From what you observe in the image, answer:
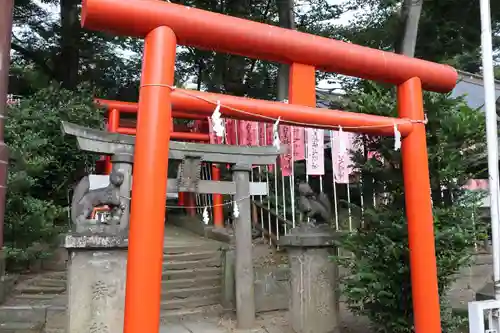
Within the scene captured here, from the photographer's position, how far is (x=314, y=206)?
6.32 metres

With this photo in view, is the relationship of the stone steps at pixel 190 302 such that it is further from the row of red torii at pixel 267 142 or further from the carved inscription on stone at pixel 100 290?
the carved inscription on stone at pixel 100 290

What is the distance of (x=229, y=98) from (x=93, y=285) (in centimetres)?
282

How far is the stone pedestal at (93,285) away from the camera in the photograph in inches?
199

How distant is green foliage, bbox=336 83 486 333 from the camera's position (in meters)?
5.00

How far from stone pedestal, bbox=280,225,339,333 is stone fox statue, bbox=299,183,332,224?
0.14 meters

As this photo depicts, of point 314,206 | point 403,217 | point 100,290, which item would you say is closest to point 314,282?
point 314,206

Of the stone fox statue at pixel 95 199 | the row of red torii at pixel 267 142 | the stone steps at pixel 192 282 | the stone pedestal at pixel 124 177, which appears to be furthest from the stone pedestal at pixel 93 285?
the stone steps at pixel 192 282

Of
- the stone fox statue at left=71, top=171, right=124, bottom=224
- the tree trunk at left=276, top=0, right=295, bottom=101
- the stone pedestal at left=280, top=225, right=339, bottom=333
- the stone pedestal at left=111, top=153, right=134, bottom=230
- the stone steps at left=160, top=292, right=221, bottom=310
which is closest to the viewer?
the stone fox statue at left=71, top=171, right=124, bottom=224

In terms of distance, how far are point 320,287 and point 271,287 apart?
208cm

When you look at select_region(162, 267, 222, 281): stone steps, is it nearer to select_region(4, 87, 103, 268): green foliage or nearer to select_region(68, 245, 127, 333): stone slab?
select_region(4, 87, 103, 268): green foliage

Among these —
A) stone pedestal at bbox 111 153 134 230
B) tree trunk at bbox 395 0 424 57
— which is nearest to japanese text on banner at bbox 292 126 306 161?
tree trunk at bbox 395 0 424 57

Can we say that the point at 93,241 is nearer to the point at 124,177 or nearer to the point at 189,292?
the point at 124,177

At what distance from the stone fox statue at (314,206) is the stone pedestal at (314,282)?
5.4 inches

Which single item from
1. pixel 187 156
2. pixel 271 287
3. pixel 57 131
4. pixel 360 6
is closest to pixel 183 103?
pixel 187 156
